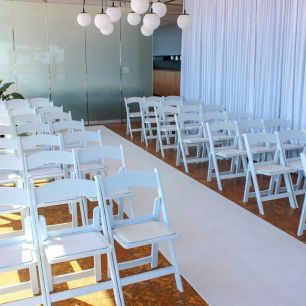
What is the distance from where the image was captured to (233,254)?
333 centimetres

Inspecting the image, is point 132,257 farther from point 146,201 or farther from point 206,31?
point 206,31

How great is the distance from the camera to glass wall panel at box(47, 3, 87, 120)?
9789 mm

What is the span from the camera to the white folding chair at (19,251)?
226cm

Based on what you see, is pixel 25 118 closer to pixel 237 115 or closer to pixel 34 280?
pixel 237 115

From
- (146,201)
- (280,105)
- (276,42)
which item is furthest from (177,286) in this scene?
(276,42)

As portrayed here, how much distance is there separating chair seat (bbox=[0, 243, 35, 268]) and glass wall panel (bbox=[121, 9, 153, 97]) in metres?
8.54

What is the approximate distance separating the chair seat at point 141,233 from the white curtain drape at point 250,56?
12.5 ft

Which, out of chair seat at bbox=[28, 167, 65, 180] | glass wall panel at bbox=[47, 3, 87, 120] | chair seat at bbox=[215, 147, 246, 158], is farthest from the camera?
glass wall panel at bbox=[47, 3, 87, 120]

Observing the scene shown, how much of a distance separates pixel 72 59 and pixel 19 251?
8.27 m

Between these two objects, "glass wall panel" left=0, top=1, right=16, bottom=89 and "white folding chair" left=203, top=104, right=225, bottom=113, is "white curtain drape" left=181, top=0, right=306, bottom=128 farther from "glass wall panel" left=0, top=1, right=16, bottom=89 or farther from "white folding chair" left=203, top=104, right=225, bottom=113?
"glass wall panel" left=0, top=1, right=16, bottom=89

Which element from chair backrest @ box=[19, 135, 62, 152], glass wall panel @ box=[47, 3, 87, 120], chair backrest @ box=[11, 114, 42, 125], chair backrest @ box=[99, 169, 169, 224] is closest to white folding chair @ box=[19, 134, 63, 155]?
chair backrest @ box=[19, 135, 62, 152]

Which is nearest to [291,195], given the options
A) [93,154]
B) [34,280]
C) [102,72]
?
[93,154]

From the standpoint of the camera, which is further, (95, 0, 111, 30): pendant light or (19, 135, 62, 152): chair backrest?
(95, 0, 111, 30): pendant light

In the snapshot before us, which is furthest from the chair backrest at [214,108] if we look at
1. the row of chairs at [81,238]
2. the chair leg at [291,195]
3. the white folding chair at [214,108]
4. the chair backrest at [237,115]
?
the row of chairs at [81,238]
